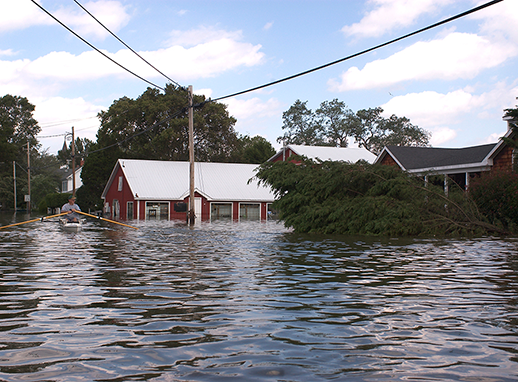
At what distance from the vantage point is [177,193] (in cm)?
5609

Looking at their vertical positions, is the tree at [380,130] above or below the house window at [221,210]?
above

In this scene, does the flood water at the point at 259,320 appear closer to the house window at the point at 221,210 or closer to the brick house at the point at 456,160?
the brick house at the point at 456,160

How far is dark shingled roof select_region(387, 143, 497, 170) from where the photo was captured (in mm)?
32688

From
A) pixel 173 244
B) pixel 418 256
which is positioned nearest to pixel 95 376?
pixel 418 256

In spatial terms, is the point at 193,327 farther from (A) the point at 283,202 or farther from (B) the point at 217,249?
(A) the point at 283,202

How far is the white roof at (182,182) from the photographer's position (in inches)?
2196

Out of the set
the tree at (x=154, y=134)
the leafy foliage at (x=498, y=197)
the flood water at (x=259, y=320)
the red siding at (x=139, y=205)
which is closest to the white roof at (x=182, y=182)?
the red siding at (x=139, y=205)

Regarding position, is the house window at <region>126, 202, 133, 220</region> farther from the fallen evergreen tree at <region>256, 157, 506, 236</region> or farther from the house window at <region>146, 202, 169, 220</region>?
the fallen evergreen tree at <region>256, 157, 506, 236</region>

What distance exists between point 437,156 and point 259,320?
110ft

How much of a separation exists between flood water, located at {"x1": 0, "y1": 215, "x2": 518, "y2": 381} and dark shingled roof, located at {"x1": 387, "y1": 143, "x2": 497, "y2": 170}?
69.7 feet

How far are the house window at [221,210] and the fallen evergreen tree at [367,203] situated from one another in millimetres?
30058

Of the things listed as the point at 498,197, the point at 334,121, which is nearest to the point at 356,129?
the point at 334,121

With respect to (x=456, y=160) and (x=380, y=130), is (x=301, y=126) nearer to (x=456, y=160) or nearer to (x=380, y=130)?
(x=380, y=130)

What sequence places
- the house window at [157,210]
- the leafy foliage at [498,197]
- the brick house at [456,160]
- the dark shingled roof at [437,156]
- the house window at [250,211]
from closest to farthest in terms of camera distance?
1. the leafy foliage at [498,197]
2. the brick house at [456,160]
3. the dark shingled roof at [437,156]
4. the house window at [157,210]
5. the house window at [250,211]
